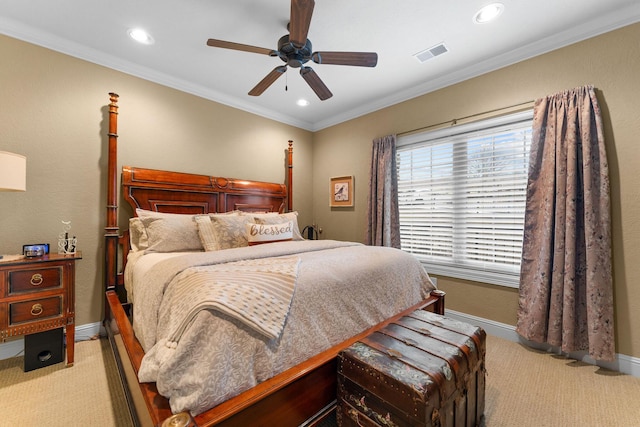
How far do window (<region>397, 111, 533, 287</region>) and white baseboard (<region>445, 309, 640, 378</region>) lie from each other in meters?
0.42

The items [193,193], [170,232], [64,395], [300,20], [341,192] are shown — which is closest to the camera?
[300,20]

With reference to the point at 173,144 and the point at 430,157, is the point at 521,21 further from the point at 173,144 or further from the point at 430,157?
the point at 173,144

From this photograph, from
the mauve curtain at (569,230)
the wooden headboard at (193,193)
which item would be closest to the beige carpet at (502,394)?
the mauve curtain at (569,230)

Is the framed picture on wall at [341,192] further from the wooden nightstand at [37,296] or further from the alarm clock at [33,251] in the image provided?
the alarm clock at [33,251]

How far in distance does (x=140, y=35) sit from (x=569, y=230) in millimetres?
3945

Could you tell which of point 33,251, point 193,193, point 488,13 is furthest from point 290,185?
point 488,13

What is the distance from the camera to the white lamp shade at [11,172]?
1.85 m

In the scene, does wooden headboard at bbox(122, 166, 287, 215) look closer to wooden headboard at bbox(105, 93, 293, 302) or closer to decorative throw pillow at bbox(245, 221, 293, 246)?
wooden headboard at bbox(105, 93, 293, 302)

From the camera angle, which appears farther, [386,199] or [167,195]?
[386,199]

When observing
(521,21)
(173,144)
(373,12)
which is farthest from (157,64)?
(521,21)

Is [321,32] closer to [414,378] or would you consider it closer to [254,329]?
[254,329]

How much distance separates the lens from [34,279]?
196 centimetres

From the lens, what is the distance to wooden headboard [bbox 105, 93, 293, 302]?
2617 mm

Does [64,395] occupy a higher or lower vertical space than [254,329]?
lower
